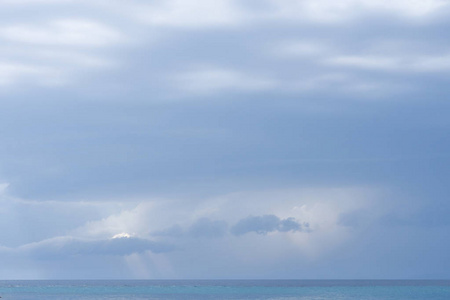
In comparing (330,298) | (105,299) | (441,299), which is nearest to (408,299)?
(441,299)

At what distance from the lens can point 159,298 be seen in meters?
130

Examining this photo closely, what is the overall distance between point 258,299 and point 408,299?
29748 mm

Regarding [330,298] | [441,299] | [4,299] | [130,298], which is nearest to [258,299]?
[330,298]

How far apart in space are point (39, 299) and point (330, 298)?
57.5 meters

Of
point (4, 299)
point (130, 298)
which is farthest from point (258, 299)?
point (4, 299)

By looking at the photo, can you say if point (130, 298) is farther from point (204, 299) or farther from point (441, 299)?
point (441, 299)

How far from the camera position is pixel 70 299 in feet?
418

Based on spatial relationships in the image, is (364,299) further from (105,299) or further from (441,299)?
(105,299)

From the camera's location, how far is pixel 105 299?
127 metres

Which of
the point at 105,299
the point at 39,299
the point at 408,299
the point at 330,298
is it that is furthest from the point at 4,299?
the point at 408,299

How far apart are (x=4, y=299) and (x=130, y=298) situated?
24.5 meters

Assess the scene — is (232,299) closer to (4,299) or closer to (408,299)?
(408,299)

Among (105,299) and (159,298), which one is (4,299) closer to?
(105,299)

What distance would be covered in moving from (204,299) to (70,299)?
27.2 metres
